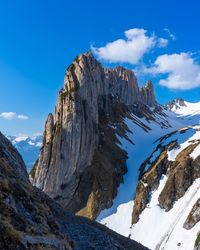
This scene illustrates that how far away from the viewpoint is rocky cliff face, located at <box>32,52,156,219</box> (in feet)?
441

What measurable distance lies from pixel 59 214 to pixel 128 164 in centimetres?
11049

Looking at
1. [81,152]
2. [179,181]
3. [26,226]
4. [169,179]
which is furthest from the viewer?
[81,152]

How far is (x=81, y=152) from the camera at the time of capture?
144 m

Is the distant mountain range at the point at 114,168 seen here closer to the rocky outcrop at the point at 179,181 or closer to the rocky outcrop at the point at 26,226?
the rocky outcrop at the point at 179,181

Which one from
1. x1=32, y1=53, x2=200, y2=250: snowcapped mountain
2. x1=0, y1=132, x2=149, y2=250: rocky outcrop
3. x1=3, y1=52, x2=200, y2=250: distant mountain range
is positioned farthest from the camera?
x1=32, y1=53, x2=200, y2=250: snowcapped mountain

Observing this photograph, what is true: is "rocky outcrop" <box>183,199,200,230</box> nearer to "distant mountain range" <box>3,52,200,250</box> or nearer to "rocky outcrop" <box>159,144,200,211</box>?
"distant mountain range" <box>3,52,200,250</box>

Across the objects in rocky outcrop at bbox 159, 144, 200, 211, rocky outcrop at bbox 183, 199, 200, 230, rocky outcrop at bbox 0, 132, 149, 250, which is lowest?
rocky outcrop at bbox 0, 132, 149, 250

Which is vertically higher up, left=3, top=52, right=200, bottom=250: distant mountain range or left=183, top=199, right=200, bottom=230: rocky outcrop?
left=3, top=52, right=200, bottom=250: distant mountain range

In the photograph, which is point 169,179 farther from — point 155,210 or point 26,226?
point 26,226

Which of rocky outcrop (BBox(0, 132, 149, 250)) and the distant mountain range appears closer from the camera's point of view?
rocky outcrop (BBox(0, 132, 149, 250))

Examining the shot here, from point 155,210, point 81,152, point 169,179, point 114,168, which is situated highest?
point 81,152

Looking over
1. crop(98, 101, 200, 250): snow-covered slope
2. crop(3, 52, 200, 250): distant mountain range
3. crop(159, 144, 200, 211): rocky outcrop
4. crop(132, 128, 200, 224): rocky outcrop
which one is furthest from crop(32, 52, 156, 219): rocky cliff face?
crop(159, 144, 200, 211): rocky outcrop

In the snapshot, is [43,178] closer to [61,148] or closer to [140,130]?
[61,148]

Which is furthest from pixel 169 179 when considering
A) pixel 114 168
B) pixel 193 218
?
pixel 114 168
